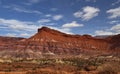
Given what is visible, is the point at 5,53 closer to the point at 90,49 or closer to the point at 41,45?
the point at 41,45

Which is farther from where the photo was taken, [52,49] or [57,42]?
[57,42]

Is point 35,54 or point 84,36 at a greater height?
point 84,36

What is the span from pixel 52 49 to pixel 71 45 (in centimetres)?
1686

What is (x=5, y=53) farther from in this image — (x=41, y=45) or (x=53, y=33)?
(x=53, y=33)

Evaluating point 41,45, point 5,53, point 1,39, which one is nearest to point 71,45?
point 41,45

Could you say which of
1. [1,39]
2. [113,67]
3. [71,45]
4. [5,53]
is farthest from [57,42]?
[113,67]

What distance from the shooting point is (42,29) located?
15600cm

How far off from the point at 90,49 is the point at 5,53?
166 feet

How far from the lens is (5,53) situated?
416ft

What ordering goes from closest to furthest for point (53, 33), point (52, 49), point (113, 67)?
1. point (113, 67)
2. point (52, 49)
3. point (53, 33)

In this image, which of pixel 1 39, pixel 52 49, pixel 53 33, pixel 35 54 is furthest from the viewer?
pixel 1 39

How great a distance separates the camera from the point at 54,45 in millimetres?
138125

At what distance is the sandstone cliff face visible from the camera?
420 feet

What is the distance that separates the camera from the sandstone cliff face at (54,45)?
12816 cm
